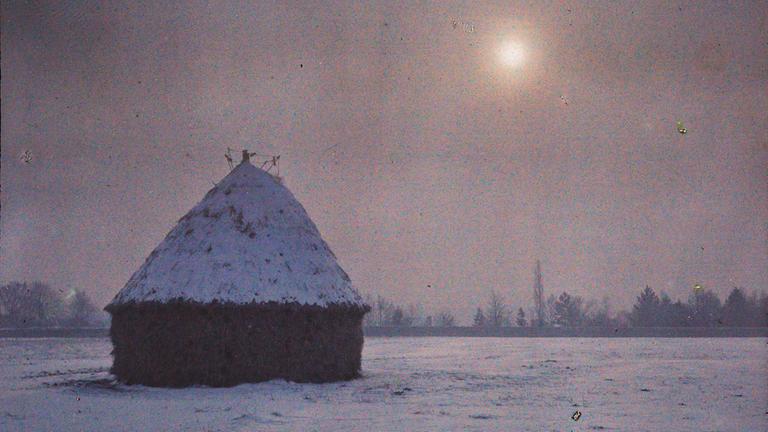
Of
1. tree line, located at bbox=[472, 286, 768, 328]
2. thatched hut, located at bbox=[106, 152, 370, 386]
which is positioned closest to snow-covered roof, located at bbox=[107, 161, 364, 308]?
thatched hut, located at bbox=[106, 152, 370, 386]

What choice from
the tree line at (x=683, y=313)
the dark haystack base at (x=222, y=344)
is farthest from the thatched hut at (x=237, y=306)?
the tree line at (x=683, y=313)

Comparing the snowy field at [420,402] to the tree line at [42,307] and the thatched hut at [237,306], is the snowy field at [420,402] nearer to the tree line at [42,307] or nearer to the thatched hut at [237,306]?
the thatched hut at [237,306]

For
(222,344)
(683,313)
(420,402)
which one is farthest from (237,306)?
(683,313)

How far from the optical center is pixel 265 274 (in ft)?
79.2

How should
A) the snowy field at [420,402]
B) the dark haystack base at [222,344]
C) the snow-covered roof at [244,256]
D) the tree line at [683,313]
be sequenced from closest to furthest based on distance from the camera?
1. the snowy field at [420,402]
2. the dark haystack base at [222,344]
3. the snow-covered roof at [244,256]
4. the tree line at [683,313]

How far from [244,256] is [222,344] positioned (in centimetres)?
370

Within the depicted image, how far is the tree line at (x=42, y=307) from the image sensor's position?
127562mm

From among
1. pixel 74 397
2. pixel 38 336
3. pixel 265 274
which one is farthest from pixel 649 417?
pixel 38 336

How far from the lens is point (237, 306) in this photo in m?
22.6

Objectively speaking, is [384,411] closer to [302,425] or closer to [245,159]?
[302,425]

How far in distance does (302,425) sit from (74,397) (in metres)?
9.77

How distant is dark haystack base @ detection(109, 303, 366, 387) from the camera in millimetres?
22469

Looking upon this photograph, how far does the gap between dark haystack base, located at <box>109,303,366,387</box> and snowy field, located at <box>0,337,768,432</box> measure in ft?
2.36

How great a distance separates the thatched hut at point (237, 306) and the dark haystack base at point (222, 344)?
36 mm
